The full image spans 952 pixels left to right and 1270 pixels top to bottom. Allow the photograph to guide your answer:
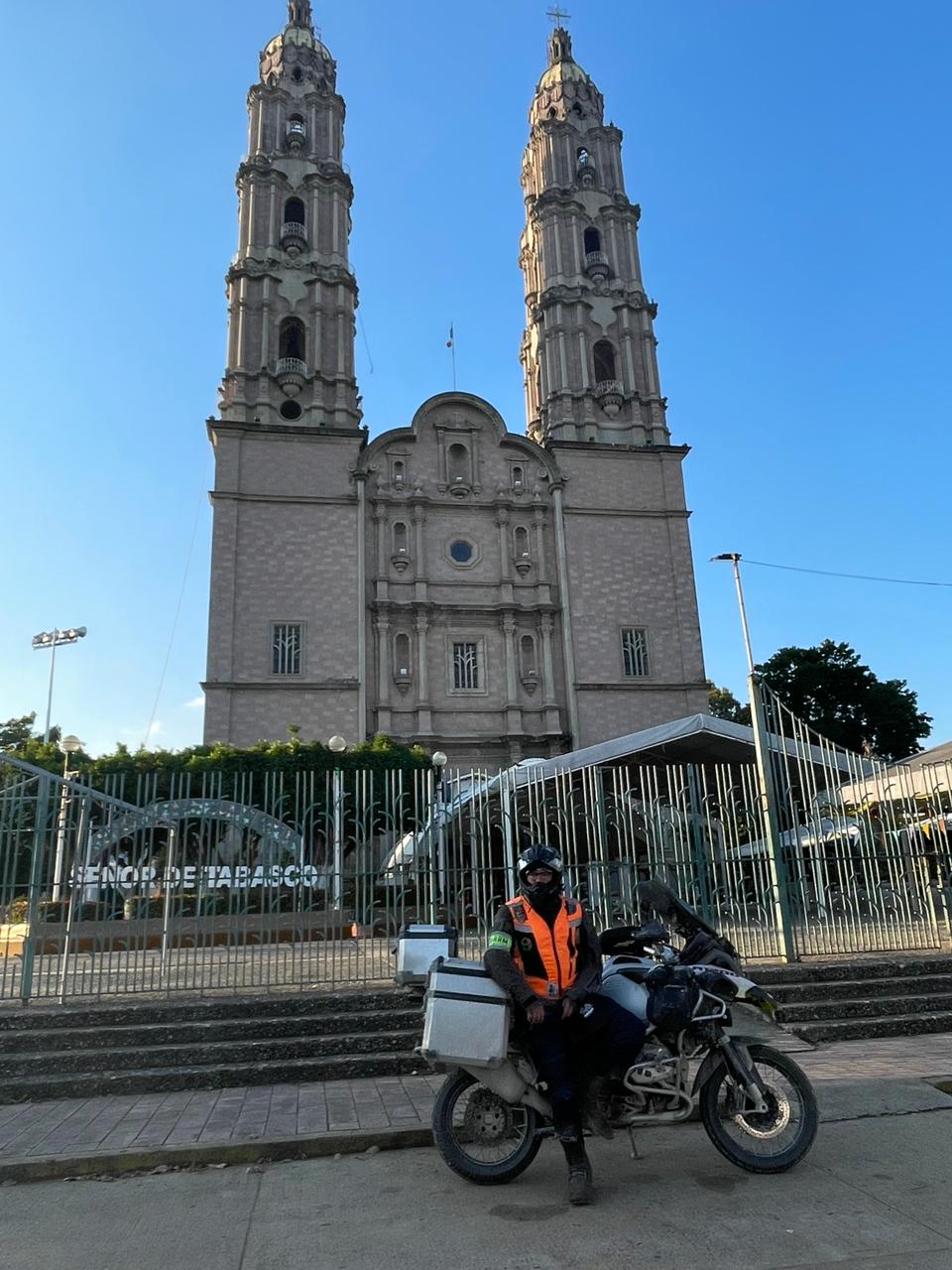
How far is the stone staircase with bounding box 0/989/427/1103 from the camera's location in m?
6.75

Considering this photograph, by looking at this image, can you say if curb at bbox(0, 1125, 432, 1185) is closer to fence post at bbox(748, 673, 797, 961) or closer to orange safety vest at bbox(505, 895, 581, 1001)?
orange safety vest at bbox(505, 895, 581, 1001)

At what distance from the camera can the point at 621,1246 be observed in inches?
149

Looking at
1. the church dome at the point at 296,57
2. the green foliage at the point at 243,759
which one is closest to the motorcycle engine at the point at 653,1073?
the green foliage at the point at 243,759

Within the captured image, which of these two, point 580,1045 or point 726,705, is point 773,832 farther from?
point 726,705

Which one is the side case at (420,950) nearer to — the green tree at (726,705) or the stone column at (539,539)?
the stone column at (539,539)

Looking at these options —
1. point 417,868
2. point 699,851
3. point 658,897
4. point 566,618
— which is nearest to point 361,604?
point 566,618

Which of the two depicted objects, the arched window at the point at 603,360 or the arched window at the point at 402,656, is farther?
the arched window at the point at 603,360

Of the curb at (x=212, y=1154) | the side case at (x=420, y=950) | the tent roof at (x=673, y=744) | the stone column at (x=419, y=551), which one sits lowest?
the curb at (x=212, y=1154)

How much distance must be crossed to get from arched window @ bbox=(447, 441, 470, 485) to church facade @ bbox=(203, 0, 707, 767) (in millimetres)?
66

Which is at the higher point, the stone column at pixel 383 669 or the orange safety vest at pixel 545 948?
the stone column at pixel 383 669

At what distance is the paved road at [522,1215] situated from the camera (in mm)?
3717

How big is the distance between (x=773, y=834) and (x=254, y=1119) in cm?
627

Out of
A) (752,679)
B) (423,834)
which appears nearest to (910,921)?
(752,679)

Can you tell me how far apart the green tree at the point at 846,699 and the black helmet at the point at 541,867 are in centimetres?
3610
